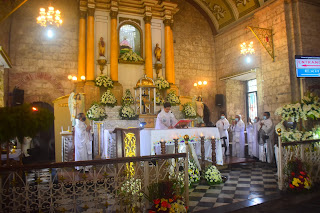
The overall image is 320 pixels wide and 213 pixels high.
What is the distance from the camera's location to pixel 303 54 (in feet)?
34.0

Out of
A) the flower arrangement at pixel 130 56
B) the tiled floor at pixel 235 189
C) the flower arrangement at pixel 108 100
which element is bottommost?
the tiled floor at pixel 235 189

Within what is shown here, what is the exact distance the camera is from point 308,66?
984cm

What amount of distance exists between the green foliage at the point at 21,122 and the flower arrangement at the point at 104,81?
8.18 meters

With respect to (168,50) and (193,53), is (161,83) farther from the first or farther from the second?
(193,53)

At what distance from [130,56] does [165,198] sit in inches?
373

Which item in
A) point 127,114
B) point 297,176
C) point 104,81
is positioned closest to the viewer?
point 297,176

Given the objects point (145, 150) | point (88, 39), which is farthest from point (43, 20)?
point (145, 150)

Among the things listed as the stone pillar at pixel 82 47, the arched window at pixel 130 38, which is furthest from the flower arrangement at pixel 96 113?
the arched window at pixel 130 38

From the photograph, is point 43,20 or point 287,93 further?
point 287,93

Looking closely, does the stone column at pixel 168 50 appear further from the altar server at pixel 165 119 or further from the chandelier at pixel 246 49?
the altar server at pixel 165 119

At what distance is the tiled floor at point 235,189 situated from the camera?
4782mm

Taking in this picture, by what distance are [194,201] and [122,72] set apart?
8.65 metres

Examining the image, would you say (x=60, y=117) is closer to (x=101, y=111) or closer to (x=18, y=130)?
(x=101, y=111)

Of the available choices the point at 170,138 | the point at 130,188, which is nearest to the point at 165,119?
the point at 170,138
